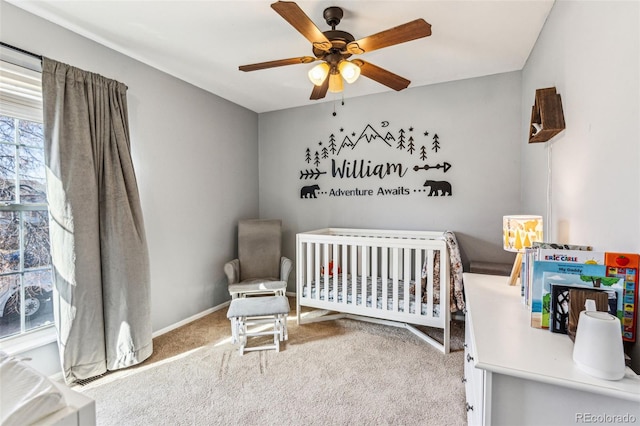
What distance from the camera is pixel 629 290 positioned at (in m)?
0.95

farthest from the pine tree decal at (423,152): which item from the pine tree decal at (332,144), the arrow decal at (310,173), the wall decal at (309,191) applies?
the wall decal at (309,191)

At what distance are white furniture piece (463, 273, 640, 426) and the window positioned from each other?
2.64m

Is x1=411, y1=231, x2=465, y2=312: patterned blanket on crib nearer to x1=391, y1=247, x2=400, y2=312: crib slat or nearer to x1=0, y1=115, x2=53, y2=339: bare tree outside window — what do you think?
x1=391, y1=247, x2=400, y2=312: crib slat

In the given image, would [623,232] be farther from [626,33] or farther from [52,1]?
[52,1]

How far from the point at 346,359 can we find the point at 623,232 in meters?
1.81

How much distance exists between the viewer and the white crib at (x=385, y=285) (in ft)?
7.80

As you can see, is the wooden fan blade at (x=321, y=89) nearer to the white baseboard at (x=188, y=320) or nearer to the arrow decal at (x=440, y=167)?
the arrow decal at (x=440, y=167)

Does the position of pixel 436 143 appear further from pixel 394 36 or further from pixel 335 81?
pixel 394 36

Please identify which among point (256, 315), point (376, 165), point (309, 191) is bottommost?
point (256, 315)

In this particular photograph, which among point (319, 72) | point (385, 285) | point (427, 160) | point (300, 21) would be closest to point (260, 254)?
point (385, 285)

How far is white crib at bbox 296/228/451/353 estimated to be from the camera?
93.6 inches

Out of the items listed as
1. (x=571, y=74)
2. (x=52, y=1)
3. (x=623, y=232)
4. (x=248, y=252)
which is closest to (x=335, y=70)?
(x=571, y=74)

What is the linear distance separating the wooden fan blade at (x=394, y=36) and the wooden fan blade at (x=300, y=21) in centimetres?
15

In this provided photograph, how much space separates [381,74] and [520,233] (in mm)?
1261
